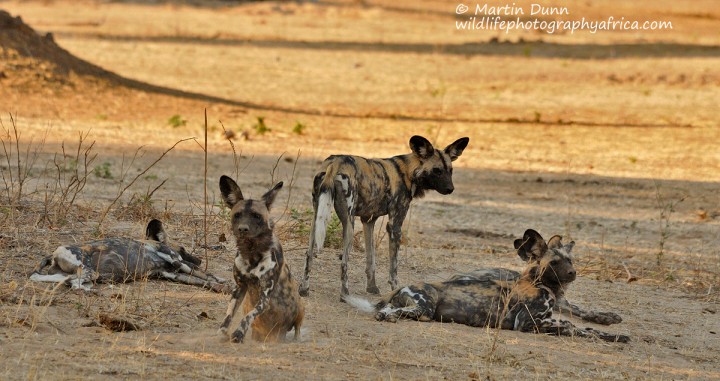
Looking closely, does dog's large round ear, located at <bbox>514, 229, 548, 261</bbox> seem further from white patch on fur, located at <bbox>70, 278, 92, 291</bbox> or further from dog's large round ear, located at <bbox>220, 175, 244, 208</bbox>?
white patch on fur, located at <bbox>70, 278, 92, 291</bbox>

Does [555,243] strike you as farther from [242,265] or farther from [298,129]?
[298,129]

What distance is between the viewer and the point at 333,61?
78.1 ft

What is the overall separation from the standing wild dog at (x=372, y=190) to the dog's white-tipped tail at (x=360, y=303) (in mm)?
147

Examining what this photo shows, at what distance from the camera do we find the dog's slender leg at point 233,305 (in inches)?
241

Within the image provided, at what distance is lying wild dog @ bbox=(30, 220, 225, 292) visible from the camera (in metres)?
7.04

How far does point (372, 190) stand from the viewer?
25.3ft

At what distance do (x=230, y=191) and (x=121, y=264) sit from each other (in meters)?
1.31

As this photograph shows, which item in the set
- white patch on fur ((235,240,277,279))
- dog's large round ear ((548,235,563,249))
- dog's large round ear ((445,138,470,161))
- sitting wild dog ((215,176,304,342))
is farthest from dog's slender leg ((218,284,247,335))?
dog's large round ear ((445,138,470,161))

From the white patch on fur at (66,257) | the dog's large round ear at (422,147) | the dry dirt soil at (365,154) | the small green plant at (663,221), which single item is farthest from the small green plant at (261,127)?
the white patch on fur at (66,257)

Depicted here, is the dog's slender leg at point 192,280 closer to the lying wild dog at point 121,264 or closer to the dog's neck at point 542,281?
the lying wild dog at point 121,264

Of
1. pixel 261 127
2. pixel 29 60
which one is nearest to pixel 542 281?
pixel 261 127

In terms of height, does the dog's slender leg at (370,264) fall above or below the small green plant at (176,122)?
below

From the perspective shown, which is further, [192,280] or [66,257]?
[192,280]

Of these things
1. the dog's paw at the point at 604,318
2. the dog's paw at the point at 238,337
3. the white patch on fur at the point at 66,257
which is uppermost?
the white patch on fur at the point at 66,257
